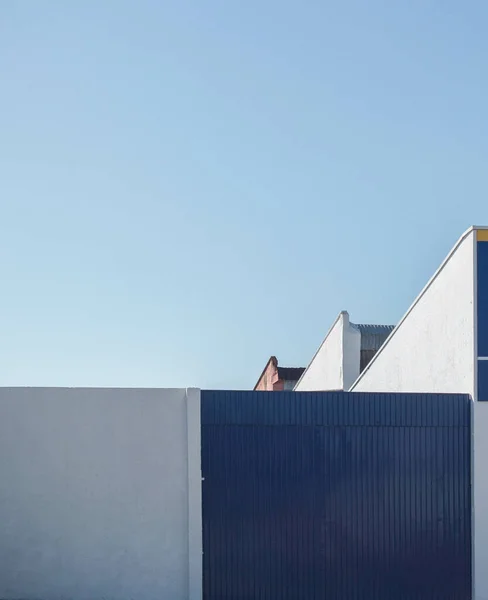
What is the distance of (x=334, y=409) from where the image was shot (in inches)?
399

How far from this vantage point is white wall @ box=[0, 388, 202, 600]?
32.1 ft

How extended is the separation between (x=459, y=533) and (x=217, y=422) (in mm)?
3752

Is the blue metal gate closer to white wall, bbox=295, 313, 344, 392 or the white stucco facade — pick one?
the white stucco facade

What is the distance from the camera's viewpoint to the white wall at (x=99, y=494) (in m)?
9.80

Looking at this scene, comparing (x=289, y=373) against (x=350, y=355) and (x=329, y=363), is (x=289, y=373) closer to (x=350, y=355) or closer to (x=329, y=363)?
(x=329, y=363)

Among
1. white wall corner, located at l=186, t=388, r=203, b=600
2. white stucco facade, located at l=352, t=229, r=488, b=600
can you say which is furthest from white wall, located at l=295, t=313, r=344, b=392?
white wall corner, located at l=186, t=388, r=203, b=600

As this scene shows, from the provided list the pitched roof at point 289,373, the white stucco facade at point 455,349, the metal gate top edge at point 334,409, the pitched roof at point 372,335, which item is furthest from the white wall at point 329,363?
the metal gate top edge at point 334,409

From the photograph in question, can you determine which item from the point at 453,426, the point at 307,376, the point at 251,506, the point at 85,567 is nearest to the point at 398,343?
the point at 453,426

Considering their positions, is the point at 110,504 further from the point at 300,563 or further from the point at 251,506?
the point at 300,563

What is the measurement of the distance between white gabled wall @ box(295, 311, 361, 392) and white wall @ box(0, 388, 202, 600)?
10242mm

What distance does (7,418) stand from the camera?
9922 millimetres

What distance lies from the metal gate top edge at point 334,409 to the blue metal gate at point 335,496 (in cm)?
1

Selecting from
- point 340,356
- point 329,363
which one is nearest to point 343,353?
point 340,356

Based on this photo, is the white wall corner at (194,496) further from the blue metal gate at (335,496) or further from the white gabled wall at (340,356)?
the white gabled wall at (340,356)
